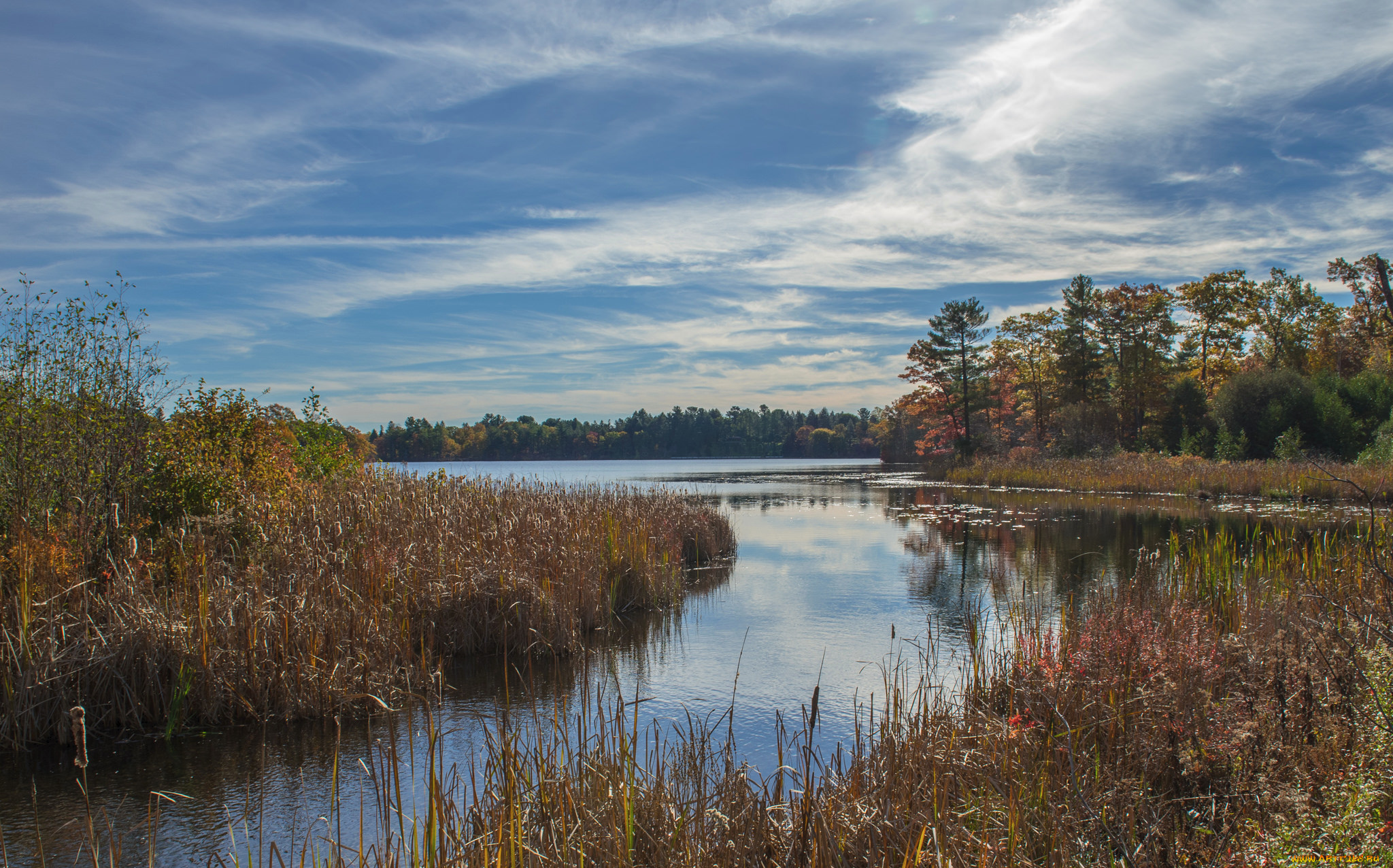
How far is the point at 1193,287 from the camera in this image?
41.9m

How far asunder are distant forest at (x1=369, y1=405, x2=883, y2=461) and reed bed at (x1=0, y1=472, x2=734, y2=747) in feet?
289

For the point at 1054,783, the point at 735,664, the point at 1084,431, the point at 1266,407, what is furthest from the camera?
the point at 1084,431

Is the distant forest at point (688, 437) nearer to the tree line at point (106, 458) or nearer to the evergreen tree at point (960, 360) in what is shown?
the evergreen tree at point (960, 360)

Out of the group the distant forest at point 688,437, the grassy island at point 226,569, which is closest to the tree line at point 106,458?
the grassy island at point 226,569

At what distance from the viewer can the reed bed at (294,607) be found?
20.2 feet

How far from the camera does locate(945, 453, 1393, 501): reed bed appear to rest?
836 inches

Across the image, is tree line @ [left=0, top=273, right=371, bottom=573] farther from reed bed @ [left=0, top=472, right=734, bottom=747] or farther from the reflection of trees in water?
the reflection of trees in water

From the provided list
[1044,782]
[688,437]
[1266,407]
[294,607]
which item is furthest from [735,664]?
[688,437]

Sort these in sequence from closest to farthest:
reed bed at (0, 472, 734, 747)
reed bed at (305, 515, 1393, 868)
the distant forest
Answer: reed bed at (305, 515, 1393, 868) → reed bed at (0, 472, 734, 747) → the distant forest

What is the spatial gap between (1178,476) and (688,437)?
93148 mm

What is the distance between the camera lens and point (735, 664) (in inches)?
329

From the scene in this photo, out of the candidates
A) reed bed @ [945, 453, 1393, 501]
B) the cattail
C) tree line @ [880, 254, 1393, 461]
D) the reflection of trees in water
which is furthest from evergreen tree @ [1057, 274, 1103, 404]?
the cattail

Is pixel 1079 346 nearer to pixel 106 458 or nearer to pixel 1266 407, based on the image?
pixel 1266 407

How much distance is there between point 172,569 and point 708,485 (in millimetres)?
35234
